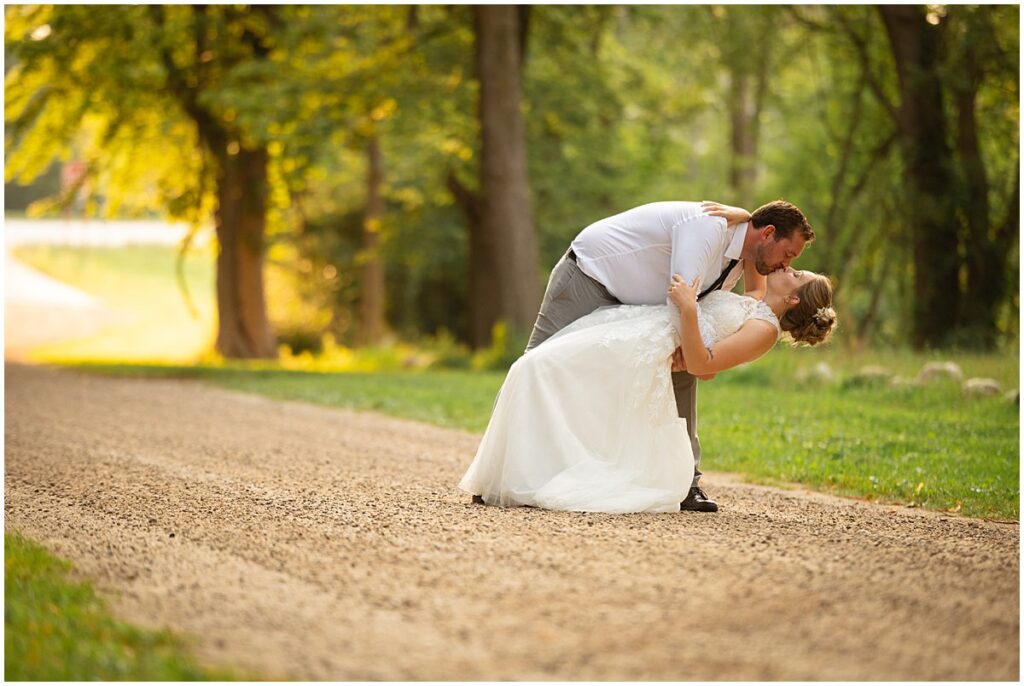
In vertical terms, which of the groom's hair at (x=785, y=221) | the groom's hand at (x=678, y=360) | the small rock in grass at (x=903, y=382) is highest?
the groom's hair at (x=785, y=221)

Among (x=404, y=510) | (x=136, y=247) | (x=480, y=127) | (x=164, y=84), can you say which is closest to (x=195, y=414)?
(x=404, y=510)

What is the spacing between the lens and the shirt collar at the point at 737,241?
20.4 feet

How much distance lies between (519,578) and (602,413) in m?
1.96

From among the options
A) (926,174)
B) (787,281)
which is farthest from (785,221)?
(926,174)

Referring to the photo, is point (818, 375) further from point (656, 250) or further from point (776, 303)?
point (656, 250)

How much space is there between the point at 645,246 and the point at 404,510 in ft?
6.35

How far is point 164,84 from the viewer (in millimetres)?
22469

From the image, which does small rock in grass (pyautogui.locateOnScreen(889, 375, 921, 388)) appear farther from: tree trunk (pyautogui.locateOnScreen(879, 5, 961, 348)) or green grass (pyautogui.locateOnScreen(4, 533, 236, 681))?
green grass (pyautogui.locateOnScreen(4, 533, 236, 681))

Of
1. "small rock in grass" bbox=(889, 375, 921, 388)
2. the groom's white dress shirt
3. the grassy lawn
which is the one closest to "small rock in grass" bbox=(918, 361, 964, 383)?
"small rock in grass" bbox=(889, 375, 921, 388)

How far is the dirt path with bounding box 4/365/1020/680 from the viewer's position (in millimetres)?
3670

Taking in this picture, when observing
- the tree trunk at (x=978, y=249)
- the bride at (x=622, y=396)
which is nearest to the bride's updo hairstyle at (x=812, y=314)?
the bride at (x=622, y=396)

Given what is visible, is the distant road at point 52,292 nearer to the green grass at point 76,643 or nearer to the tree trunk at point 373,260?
the tree trunk at point 373,260

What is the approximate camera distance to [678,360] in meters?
6.40

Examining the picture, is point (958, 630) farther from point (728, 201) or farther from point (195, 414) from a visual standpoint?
point (728, 201)
